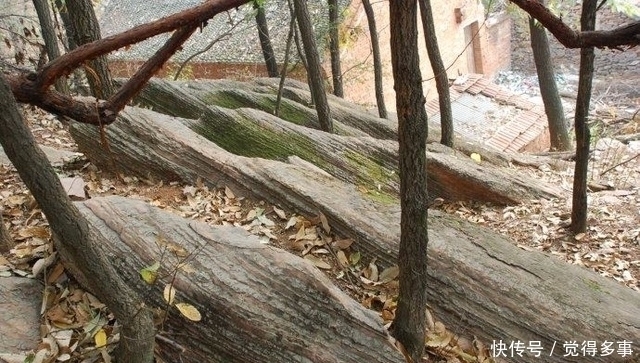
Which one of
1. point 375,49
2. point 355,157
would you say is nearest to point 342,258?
point 355,157

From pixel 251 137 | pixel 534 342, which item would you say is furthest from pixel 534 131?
pixel 534 342

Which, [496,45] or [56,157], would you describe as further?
[496,45]

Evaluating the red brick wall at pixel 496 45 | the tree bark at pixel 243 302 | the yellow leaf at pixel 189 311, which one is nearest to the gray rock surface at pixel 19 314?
the tree bark at pixel 243 302

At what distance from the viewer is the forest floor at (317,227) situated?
4.00 metres

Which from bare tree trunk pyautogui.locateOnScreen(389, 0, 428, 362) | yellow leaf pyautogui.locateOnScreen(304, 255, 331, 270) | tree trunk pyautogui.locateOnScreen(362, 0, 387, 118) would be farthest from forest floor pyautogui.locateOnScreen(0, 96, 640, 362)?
tree trunk pyautogui.locateOnScreen(362, 0, 387, 118)

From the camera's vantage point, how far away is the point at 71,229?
256 centimetres

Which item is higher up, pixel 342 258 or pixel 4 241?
pixel 4 241

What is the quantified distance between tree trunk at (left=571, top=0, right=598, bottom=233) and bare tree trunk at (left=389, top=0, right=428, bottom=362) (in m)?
2.31

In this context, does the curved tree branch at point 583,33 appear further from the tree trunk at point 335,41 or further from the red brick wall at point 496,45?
the red brick wall at point 496,45

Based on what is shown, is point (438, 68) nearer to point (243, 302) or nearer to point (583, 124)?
point (583, 124)

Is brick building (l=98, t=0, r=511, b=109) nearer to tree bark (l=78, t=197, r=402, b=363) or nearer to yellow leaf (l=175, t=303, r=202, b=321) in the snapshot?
tree bark (l=78, t=197, r=402, b=363)

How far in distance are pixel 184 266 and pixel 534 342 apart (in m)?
2.74

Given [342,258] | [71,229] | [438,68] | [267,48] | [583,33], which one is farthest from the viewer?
[267,48]

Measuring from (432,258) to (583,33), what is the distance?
213 centimetres
